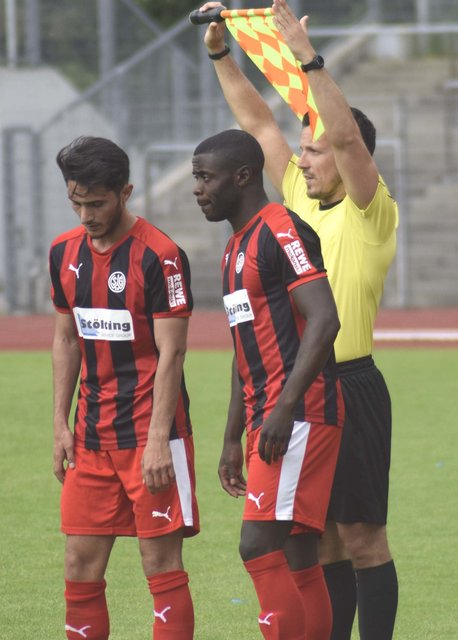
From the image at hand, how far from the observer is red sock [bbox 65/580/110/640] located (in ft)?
15.0

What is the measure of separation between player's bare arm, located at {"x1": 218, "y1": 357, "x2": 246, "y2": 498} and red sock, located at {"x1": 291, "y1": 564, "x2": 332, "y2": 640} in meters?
0.38

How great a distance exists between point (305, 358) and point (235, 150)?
72 cm

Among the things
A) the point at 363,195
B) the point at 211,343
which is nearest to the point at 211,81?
the point at 211,343

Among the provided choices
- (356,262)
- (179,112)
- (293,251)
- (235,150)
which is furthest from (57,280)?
(179,112)

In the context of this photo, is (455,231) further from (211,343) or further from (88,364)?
(88,364)

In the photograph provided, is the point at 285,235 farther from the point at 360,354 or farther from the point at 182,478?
the point at 182,478

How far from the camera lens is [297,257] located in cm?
424

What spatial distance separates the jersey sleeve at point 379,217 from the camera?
15.5 feet

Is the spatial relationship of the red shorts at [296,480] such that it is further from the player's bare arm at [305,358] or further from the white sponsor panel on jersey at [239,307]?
the white sponsor panel on jersey at [239,307]

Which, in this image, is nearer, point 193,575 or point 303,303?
point 303,303

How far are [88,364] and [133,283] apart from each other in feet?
1.11

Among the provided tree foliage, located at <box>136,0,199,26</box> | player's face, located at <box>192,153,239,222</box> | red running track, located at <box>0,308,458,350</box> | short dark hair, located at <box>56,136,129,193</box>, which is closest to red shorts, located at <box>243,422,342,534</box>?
player's face, located at <box>192,153,239,222</box>

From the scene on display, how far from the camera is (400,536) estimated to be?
271 inches

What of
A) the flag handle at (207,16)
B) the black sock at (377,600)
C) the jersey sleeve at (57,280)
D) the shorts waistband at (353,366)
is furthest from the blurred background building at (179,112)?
the jersey sleeve at (57,280)
